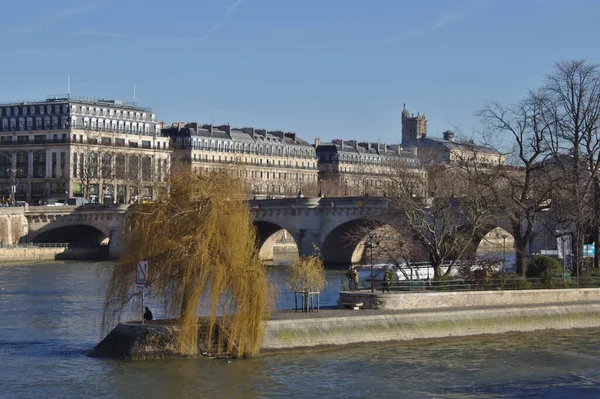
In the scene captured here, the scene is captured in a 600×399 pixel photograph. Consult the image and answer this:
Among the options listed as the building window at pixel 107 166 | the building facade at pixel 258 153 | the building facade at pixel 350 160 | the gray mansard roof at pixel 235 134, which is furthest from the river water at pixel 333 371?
the building facade at pixel 350 160

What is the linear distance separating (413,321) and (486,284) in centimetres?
666

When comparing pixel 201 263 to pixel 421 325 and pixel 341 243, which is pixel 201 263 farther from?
pixel 341 243

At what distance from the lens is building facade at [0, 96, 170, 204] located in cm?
13362

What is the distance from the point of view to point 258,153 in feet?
528

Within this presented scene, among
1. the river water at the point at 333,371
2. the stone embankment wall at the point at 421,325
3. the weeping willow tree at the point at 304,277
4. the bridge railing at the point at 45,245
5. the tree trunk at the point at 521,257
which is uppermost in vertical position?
the bridge railing at the point at 45,245

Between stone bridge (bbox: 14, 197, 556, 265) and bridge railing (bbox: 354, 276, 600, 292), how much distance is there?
26.2 metres

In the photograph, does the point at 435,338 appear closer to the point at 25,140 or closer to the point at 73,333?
the point at 73,333

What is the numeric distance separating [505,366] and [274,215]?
60700 mm

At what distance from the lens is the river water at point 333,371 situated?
32031 millimetres

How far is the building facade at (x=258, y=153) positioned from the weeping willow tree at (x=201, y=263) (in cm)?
10698

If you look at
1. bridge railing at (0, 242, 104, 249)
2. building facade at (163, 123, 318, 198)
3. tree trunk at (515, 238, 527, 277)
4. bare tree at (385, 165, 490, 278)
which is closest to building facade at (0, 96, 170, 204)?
building facade at (163, 123, 318, 198)

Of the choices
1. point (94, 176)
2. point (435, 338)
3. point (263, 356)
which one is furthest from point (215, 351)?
point (94, 176)

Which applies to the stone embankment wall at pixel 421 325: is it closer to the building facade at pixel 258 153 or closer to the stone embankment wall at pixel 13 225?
the stone embankment wall at pixel 13 225

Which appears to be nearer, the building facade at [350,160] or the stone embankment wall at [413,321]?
the stone embankment wall at [413,321]
